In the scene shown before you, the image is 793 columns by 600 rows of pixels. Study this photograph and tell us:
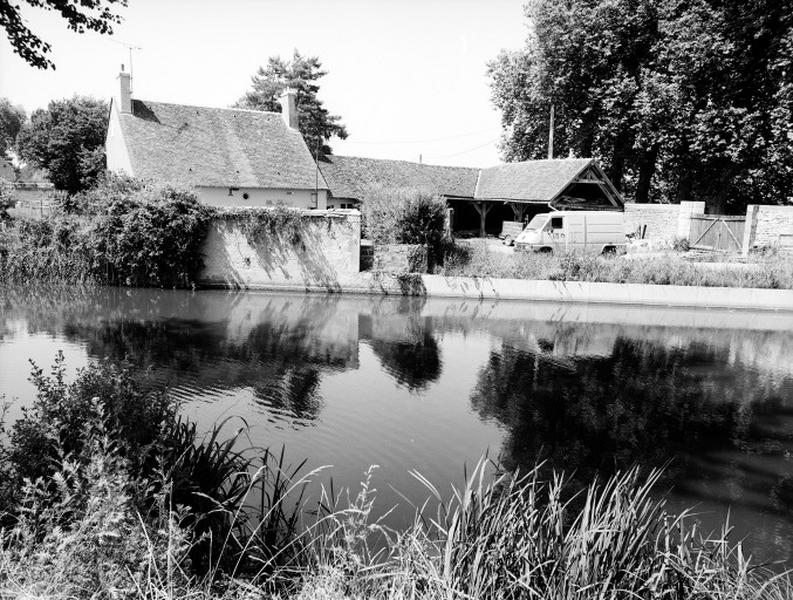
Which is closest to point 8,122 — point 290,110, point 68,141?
point 68,141

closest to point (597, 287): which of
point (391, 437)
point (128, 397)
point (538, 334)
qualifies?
point (538, 334)

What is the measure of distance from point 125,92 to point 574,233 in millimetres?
22172

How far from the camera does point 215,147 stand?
101 ft

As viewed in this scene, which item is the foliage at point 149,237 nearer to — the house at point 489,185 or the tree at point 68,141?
the house at point 489,185

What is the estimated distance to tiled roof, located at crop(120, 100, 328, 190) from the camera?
28516mm

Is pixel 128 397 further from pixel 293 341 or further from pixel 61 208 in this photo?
pixel 61 208

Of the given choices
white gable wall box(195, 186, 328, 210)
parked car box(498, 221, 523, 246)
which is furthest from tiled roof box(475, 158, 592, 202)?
white gable wall box(195, 186, 328, 210)

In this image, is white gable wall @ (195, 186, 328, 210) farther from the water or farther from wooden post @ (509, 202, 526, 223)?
wooden post @ (509, 202, 526, 223)

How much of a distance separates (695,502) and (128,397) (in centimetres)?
659

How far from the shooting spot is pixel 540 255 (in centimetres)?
2297

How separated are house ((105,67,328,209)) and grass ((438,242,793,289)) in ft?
39.1

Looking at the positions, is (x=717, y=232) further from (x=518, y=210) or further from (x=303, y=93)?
(x=303, y=93)

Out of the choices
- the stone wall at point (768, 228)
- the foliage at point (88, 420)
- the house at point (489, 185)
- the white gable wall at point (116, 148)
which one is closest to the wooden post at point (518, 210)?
the house at point (489, 185)

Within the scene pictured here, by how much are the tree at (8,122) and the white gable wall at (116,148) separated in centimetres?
6011
